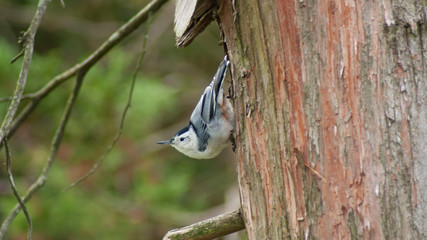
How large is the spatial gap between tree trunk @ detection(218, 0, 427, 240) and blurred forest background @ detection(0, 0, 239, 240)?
2549mm

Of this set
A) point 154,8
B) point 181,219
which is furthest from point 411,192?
point 181,219

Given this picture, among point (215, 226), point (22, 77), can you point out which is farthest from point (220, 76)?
point (22, 77)

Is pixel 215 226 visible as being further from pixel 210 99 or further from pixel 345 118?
pixel 210 99

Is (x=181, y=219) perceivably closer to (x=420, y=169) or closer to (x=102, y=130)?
(x=102, y=130)

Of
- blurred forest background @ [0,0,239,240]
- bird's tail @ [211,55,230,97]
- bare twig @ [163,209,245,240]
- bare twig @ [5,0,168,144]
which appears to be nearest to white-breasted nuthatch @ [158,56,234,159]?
bird's tail @ [211,55,230,97]

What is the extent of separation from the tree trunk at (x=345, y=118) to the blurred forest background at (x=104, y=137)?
2.55 meters

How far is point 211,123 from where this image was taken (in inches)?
116

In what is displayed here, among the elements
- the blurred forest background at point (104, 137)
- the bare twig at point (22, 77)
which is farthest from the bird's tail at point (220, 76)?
the blurred forest background at point (104, 137)

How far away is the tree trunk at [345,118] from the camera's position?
62.7 inches

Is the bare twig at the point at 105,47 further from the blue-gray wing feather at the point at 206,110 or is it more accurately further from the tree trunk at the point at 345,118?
the tree trunk at the point at 345,118

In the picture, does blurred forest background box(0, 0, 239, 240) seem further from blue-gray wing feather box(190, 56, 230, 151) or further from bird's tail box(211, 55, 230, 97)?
bird's tail box(211, 55, 230, 97)

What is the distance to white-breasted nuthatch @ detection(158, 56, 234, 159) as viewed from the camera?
2.84 metres

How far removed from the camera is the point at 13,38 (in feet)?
17.6

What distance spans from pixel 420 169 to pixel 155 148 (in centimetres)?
400
